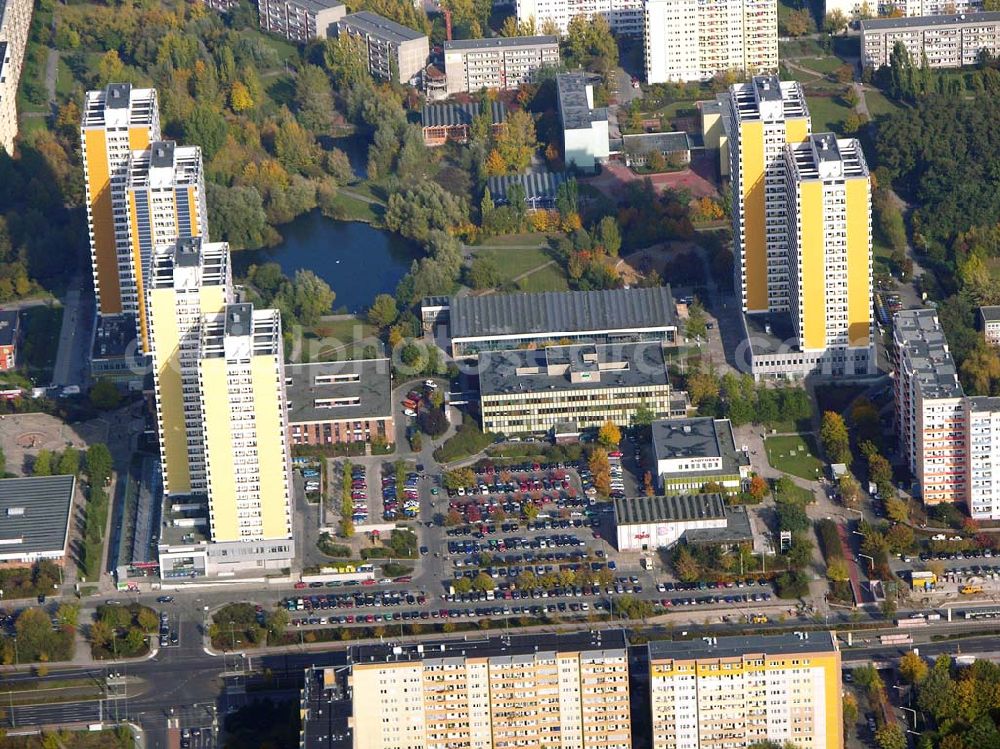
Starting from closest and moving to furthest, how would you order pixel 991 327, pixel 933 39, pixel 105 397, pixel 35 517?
1. pixel 35 517
2. pixel 105 397
3. pixel 991 327
4. pixel 933 39

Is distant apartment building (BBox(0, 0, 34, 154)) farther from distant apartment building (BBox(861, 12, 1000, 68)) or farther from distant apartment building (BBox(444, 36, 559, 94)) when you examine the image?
distant apartment building (BBox(861, 12, 1000, 68))

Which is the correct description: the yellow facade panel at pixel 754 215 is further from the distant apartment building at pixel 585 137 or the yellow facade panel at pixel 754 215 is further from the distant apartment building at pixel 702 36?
the distant apartment building at pixel 702 36

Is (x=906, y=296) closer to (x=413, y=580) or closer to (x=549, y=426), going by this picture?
(x=549, y=426)

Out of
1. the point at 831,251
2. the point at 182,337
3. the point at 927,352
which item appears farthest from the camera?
the point at 831,251

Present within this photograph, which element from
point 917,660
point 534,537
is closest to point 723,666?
point 917,660

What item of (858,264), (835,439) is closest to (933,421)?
(835,439)

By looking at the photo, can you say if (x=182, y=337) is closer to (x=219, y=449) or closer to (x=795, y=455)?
(x=219, y=449)

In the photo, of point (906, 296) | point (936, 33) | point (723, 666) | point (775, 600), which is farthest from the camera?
point (936, 33)
